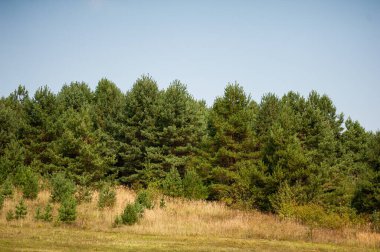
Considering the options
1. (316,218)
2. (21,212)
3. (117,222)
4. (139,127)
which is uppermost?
(139,127)

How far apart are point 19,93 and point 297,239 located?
71116 millimetres

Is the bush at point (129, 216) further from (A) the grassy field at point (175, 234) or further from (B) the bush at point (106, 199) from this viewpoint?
(B) the bush at point (106, 199)

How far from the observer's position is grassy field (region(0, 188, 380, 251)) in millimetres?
14023

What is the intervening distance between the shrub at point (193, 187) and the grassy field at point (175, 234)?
13.2ft

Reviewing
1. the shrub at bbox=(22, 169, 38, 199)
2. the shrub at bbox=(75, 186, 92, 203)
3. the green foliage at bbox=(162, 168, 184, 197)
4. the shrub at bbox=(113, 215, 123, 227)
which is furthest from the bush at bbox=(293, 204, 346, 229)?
the shrub at bbox=(22, 169, 38, 199)

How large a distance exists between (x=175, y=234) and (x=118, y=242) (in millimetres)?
3784

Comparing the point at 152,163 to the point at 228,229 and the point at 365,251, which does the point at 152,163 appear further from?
the point at 365,251

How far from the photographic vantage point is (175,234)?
17.7 meters

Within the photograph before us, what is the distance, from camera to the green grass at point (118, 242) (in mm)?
13297

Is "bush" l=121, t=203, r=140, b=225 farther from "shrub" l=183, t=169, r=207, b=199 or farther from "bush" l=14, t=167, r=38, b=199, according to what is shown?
"bush" l=14, t=167, r=38, b=199

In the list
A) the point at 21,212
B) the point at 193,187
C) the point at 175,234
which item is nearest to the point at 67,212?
the point at 21,212

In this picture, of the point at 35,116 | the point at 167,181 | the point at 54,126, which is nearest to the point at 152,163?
the point at 167,181

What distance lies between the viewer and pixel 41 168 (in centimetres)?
3450

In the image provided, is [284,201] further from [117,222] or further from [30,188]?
[30,188]
